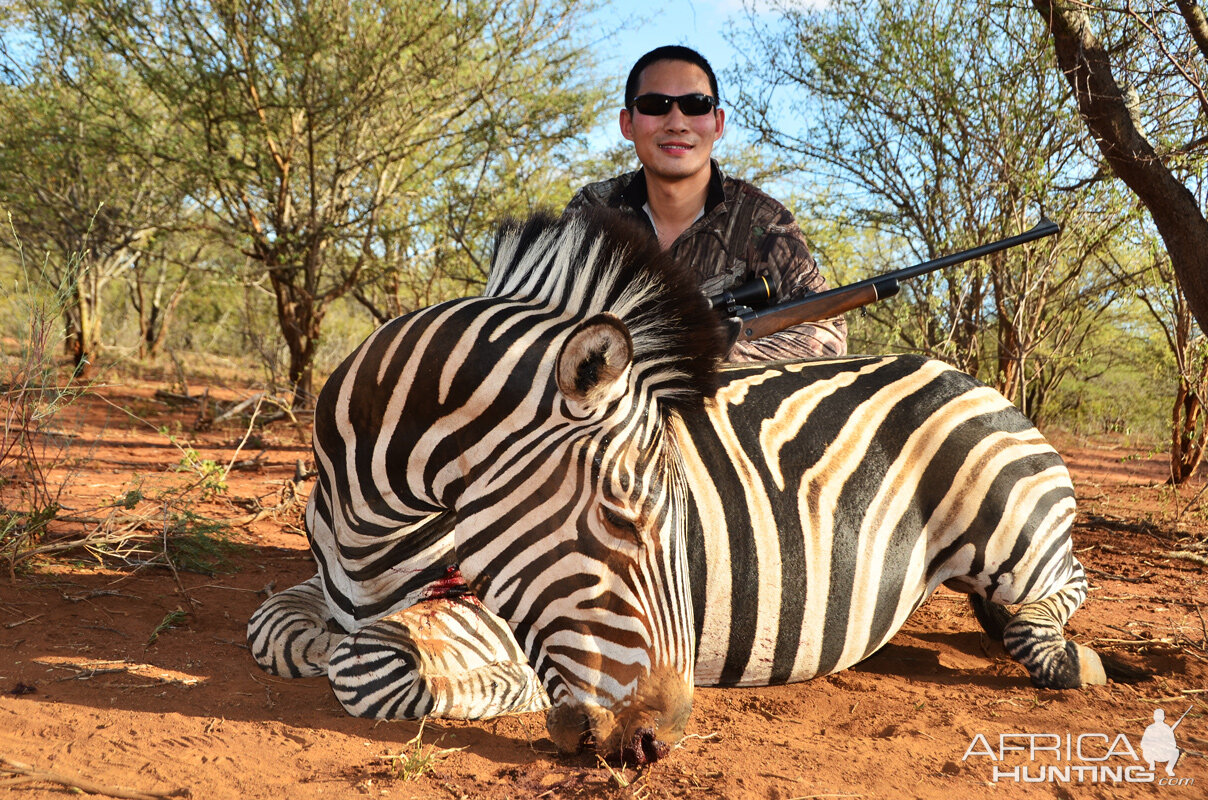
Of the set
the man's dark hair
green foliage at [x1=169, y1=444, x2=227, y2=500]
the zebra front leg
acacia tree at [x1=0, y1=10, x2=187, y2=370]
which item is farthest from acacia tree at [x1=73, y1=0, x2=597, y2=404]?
the zebra front leg

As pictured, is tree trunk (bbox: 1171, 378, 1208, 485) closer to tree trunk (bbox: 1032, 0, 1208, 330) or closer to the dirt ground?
tree trunk (bbox: 1032, 0, 1208, 330)

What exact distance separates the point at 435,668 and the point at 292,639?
61cm

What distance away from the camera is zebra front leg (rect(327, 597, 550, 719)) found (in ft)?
8.34

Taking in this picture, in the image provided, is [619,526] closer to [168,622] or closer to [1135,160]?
[168,622]

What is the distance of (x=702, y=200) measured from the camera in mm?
4312

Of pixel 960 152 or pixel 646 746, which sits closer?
pixel 646 746

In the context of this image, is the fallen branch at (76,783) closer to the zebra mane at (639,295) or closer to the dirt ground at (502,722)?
the dirt ground at (502,722)

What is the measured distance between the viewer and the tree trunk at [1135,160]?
464 centimetres

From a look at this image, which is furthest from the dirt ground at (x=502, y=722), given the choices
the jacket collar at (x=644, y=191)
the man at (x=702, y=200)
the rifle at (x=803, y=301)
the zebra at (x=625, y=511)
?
the jacket collar at (x=644, y=191)

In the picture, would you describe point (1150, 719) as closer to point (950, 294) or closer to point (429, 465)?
point (429, 465)

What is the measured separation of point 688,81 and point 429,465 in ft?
8.29

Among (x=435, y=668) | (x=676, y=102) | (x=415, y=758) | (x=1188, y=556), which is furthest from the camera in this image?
(x=1188, y=556)

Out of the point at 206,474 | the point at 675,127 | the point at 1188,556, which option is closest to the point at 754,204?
the point at 675,127

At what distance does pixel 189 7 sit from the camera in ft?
29.1
